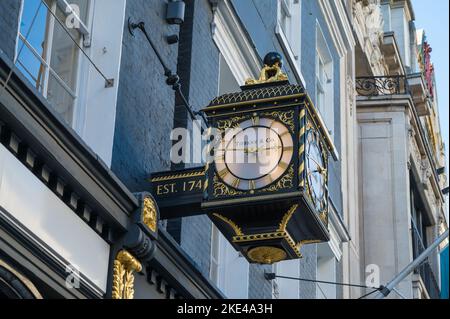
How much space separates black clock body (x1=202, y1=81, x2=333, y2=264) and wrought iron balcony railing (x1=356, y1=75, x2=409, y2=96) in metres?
17.6

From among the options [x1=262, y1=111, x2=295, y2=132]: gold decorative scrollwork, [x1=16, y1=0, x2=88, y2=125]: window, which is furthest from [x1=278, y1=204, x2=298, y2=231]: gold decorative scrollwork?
[x1=16, y1=0, x2=88, y2=125]: window

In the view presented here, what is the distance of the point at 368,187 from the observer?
26.8 metres

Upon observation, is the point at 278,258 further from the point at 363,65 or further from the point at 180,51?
the point at 363,65

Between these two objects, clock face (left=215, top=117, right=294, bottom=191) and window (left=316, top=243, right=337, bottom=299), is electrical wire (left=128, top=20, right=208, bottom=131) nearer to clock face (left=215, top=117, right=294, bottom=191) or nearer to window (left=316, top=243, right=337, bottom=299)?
clock face (left=215, top=117, right=294, bottom=191)

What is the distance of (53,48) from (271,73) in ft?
7.07

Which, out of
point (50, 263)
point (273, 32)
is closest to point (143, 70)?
point (50, 263)

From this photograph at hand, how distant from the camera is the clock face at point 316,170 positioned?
1085 cm

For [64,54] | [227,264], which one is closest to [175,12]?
[64,54]

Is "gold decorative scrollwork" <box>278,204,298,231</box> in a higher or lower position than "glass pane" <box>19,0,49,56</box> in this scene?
lower

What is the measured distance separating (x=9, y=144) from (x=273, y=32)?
31.1 feet

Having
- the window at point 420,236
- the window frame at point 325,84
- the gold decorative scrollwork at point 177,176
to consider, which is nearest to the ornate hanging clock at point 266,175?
the gold decorative scrollwork at point 177,176

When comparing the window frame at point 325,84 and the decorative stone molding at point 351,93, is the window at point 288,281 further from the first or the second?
the decorative stone molding at point 351,93

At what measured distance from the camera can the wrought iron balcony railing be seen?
28609mm

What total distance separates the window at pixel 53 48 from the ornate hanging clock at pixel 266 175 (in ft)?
4.47
